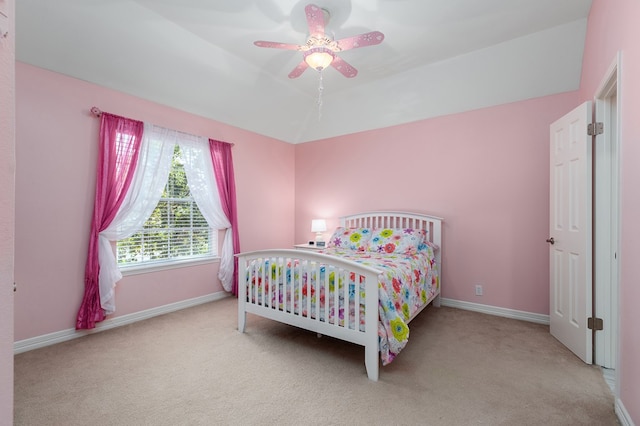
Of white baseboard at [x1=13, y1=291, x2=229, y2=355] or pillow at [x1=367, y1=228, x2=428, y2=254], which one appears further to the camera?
pillow at [x1=367, y1=228, x2=428, y2=254]

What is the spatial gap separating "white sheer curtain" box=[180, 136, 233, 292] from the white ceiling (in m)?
0.47

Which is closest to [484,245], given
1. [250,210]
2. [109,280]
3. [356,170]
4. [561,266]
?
[561,266]

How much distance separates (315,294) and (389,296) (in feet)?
2.05

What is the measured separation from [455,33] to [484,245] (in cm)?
239

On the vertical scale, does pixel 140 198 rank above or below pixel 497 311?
above

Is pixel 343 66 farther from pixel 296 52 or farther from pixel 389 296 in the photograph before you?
pixel 389 296

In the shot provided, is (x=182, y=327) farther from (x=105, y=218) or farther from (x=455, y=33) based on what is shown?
(x=455, y=33)

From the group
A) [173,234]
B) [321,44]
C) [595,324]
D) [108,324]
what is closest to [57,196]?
[173,234]

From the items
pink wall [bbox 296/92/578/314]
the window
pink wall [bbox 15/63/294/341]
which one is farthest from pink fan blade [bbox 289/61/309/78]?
pink wall [bbox 296/92/578/314]

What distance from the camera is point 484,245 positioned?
11.9 ft

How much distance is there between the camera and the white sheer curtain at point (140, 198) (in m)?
2.98

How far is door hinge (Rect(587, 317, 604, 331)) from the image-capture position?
2301 millimetres

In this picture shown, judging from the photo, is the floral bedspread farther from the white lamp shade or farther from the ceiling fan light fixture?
the ceiling fan light fixture

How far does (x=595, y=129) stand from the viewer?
7.75 feet
